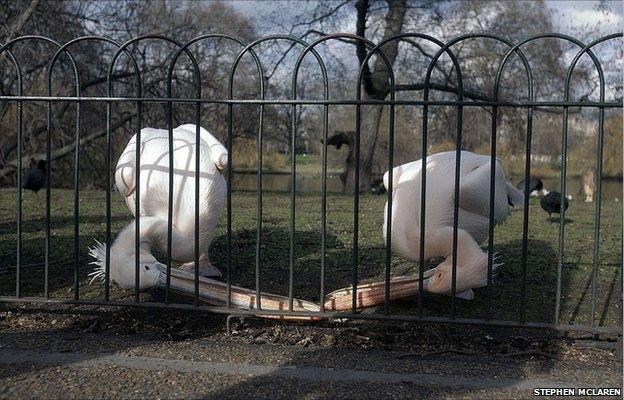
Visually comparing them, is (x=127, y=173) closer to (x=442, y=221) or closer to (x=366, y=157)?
(x=442, y=221)

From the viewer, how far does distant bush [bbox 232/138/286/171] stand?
83.4ft

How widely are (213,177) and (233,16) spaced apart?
66.1 feet

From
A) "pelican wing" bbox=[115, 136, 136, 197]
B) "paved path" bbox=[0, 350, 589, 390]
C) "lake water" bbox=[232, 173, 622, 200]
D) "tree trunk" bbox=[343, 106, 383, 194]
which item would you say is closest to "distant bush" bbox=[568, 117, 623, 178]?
"lake water" bbox=[232, 173, 622, 200]

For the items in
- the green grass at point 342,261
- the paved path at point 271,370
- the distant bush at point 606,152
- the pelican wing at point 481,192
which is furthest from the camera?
the distant bush at point 606,152

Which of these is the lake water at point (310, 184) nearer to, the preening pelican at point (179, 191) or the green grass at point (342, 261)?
the green grass at point (342, 261)

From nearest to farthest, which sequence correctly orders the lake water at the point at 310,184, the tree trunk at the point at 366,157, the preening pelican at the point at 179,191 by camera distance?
1. the preening pelican at the point at 179,191
2. the tree trunk at the point at 366,157
3. the lake water at the point at 310,184

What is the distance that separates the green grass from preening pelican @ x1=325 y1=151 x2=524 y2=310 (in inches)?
20.1

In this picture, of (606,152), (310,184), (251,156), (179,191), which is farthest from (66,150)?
(606,152)

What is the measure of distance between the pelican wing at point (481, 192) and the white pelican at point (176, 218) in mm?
1601

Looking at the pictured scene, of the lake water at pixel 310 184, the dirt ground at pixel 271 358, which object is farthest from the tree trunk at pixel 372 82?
the dirt ground at pixel 271 358

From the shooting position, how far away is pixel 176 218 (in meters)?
5.66

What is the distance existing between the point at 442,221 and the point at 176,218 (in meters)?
2.16

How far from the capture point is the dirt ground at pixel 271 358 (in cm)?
396

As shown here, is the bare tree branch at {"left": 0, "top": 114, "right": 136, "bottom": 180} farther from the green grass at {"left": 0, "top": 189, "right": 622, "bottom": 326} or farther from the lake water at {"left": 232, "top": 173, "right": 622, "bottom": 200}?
the lake water at {"left": 232, "top": 173, "right": 622, "bottom": 200}
